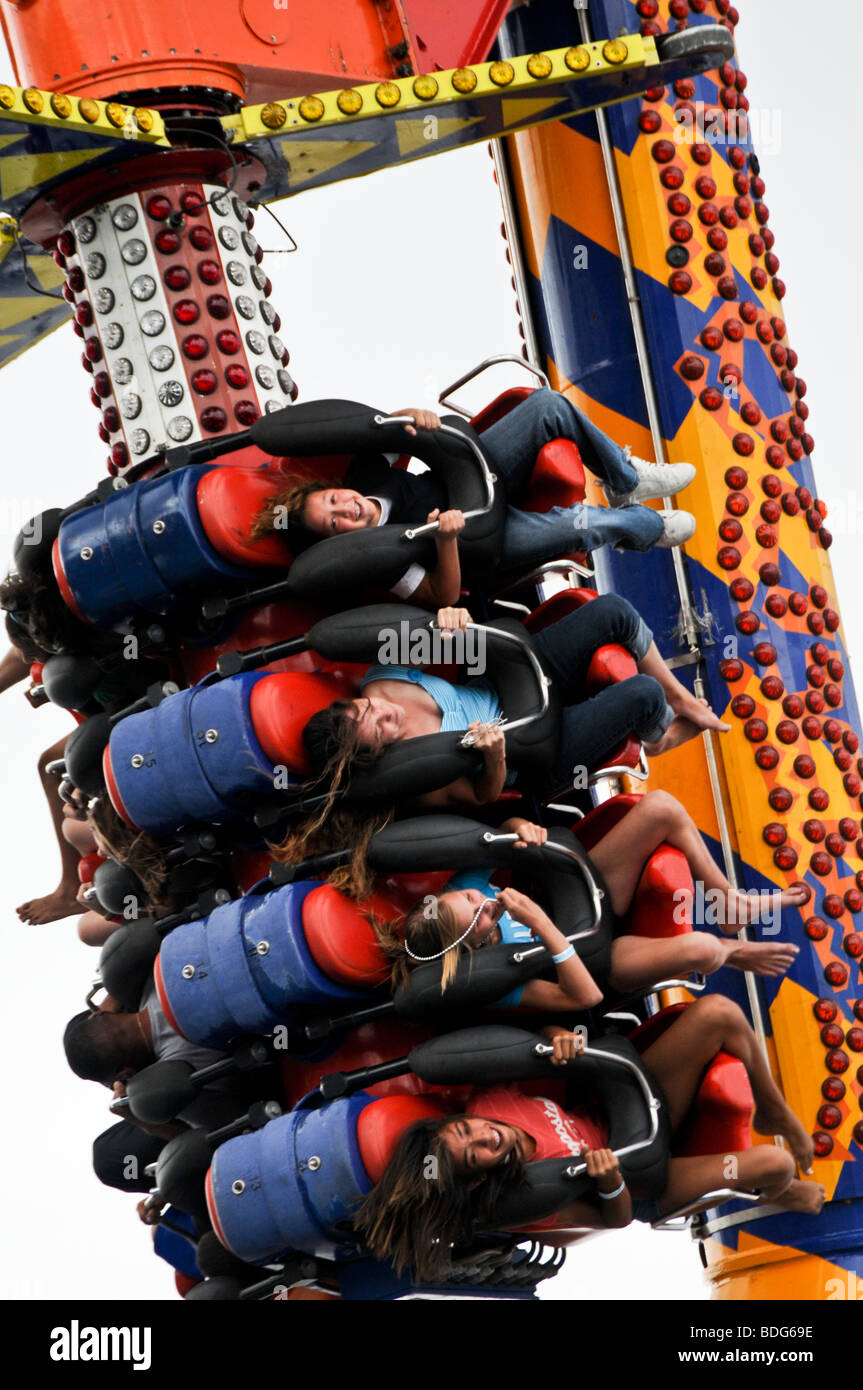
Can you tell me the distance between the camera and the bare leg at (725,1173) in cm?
709

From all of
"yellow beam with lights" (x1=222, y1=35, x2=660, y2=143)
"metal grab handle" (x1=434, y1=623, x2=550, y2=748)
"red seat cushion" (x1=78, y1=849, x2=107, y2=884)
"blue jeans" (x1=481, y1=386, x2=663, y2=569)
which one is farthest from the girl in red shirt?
"yellow beam with lights" (x1=222, y1=35, x2=660, y2=143)

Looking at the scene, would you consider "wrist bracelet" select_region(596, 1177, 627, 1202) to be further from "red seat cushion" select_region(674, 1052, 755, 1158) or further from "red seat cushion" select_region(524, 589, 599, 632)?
"red seat cushion" select_region(524, 589, 599, 632)

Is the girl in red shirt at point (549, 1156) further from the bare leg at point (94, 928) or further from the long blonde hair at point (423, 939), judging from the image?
the bare leg at point (94, 928)

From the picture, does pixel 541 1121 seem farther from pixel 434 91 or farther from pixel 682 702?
pixel 434 91

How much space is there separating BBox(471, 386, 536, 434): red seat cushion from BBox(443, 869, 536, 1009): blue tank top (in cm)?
140

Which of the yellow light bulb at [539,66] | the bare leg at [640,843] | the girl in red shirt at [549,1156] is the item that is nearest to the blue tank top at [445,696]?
the bare leg at [640,843]

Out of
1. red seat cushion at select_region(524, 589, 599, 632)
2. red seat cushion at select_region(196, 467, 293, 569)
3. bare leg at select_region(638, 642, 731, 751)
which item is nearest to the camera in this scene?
red seat cushion at select_region(196, 467, 293, 569)

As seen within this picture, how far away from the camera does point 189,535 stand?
→ 7059 mm

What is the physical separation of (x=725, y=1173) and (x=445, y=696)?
1.57 m

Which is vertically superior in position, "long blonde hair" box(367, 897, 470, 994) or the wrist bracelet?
"long blonde hair" box(367, 897, 470, 994)

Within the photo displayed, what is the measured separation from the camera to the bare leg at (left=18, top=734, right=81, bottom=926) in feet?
27.9

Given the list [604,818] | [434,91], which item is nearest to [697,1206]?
[604,818]

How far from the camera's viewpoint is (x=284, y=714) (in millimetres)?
6926
